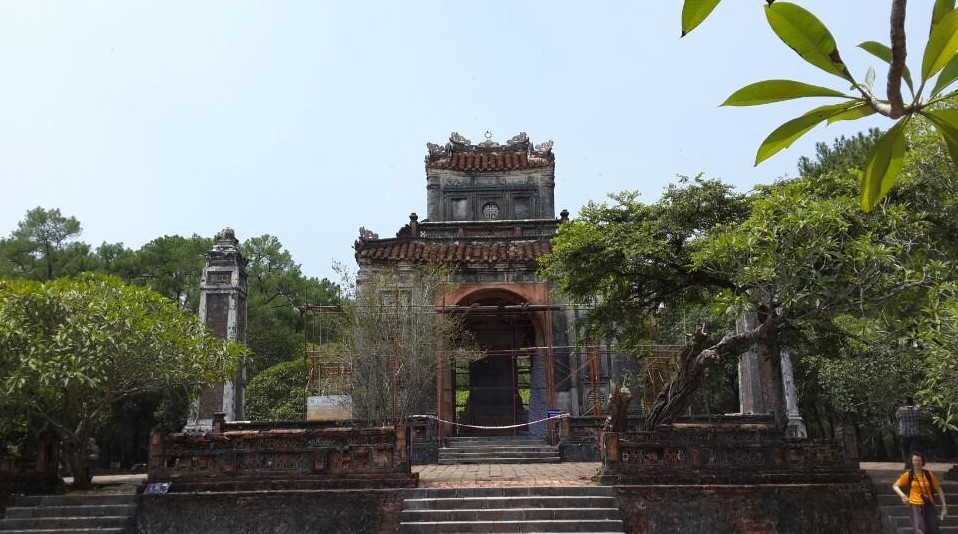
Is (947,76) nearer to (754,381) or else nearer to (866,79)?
(866,79)

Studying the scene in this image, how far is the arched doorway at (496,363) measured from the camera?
20047mm

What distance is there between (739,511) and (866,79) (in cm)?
957

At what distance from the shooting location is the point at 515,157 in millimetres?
24047

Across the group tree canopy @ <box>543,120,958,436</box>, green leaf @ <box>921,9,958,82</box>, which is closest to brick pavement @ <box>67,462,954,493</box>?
tree canopy @ <box>543,120,958,436</box>

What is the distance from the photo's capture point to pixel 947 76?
1442mm

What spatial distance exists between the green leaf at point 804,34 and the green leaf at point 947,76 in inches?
6.6

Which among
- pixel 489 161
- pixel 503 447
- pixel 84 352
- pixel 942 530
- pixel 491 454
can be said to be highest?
pixel 489 161

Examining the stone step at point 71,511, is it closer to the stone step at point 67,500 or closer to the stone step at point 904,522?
the stone step at point 67,500

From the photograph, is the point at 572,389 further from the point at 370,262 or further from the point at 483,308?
the point at 370,262

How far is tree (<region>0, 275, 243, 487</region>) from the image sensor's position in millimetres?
10992

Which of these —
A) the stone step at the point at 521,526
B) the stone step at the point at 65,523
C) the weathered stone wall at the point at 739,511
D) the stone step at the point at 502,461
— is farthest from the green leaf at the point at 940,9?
the stone step at the point at 502,461

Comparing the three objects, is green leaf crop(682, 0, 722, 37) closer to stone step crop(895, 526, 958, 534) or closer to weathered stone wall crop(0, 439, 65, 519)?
stone step crop(895, 526, 958, 534)

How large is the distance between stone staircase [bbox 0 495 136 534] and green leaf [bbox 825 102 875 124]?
10941 mm

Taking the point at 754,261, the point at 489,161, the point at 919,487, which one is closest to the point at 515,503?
the point at 754,261
